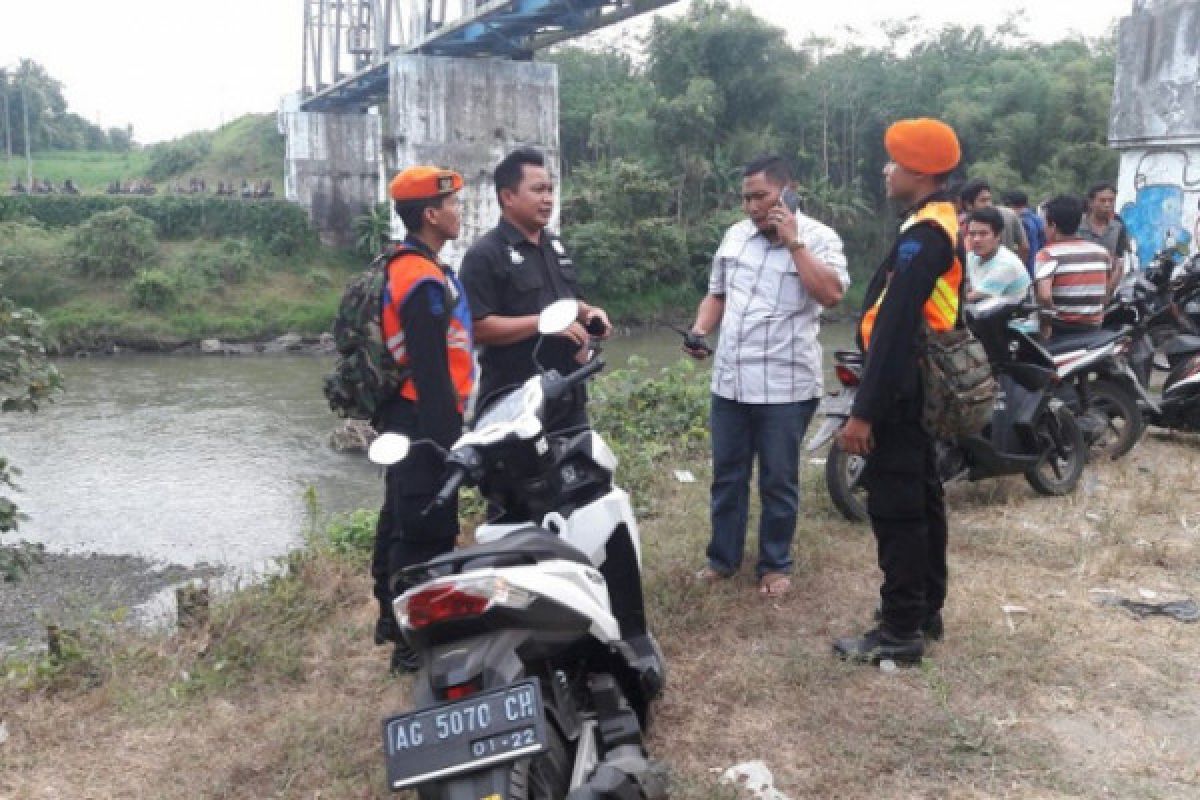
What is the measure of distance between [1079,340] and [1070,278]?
337mm

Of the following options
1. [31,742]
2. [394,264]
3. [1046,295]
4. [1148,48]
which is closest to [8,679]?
[31,742]

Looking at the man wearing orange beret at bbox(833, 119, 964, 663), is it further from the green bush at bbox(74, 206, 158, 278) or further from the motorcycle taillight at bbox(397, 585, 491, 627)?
the green bush at bbox(74, 206, 158, 278)

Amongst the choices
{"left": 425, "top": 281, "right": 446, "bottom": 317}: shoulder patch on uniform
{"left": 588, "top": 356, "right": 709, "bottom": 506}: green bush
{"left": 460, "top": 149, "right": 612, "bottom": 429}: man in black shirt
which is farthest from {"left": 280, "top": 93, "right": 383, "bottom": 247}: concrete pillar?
{"left": 425, "top": 281, "right": 446, "bottom": 317}: shoulder patch on uniform

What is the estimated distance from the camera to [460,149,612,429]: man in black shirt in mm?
3400


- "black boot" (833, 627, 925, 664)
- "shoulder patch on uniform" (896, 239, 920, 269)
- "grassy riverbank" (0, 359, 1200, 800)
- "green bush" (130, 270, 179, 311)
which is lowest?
"green bush" (130, 270, 179, 311)

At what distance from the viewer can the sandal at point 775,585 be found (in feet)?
12.4

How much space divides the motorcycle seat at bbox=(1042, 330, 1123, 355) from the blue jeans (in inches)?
89.7

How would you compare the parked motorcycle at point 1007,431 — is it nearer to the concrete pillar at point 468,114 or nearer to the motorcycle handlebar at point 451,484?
the motorcycle handlebar at point 451,484

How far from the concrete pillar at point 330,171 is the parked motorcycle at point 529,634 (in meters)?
34.8

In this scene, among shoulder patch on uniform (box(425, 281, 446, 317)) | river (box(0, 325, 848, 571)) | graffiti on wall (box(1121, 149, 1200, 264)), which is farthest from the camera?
river (box(0, 325, 848, 571))

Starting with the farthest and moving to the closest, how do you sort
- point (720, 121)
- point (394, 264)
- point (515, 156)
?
point (720, 121), point (515, 156), point (394, 264)

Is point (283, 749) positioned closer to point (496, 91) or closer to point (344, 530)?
point (344, 530)

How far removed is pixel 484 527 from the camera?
258 cm

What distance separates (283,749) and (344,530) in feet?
9.92
